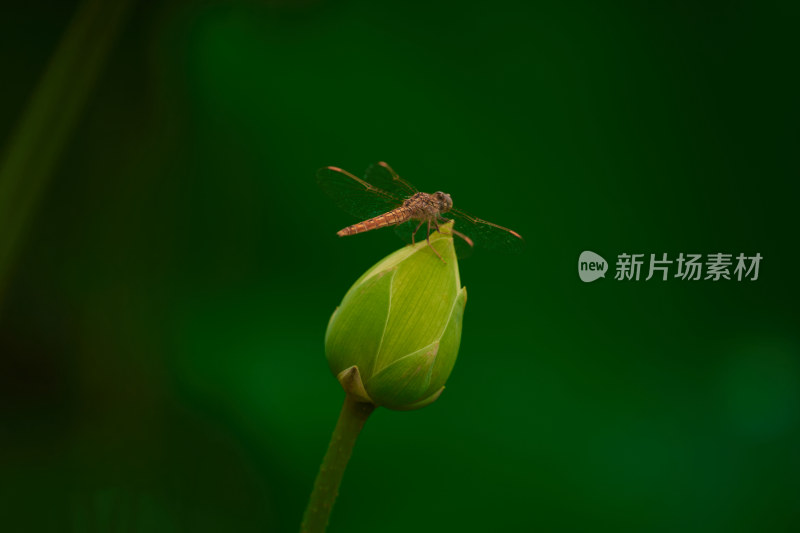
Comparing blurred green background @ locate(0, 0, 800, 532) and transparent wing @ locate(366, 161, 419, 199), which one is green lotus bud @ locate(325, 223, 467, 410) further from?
blurred green background @ locate(0, 0, 800, 532)

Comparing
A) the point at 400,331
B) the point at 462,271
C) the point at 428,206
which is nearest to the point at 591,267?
the point at 462,271

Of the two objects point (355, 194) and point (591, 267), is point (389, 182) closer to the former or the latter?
point (355, 194)

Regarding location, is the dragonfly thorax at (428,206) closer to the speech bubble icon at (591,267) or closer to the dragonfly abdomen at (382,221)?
the dragonfly abdomen at (382,221)

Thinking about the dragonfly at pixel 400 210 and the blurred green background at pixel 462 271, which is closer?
the dragonfly at pixel 400 210

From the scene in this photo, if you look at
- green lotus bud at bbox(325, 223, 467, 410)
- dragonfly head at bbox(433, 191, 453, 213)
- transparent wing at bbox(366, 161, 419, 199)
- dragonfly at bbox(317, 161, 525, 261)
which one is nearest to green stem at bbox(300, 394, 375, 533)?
green lotus bud at bbox(325, 223, 467, 410)

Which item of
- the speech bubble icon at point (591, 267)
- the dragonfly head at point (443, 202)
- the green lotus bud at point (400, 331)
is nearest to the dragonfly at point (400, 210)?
the dragonfly head at point (443, 202)

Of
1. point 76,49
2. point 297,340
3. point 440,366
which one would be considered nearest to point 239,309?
point 297,340
